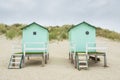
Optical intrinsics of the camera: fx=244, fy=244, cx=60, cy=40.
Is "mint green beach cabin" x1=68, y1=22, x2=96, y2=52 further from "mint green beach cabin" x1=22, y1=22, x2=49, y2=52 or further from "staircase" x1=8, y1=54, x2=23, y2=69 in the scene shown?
"staircase" x1=8, y1=54, x2=23, y2=69

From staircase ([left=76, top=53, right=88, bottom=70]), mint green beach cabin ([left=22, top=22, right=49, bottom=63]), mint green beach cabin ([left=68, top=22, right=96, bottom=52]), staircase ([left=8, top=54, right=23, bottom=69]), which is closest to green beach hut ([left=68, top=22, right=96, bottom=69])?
mint green beach cabin ([left=68, top=22, right=96, bottom=52])

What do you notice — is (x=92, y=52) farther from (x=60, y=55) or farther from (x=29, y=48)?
(x=60, y=55)

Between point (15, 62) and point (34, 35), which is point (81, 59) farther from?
point (15, 62)

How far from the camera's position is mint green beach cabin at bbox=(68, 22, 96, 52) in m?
21.9

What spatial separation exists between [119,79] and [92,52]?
19.3ft

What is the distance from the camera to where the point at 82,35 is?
72.4 ft

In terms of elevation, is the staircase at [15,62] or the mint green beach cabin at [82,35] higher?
the mint green beach cabin at [82,35]

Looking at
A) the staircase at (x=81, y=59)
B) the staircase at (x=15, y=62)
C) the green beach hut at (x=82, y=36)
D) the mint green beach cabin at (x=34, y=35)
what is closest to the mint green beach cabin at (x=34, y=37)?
the mint green beach cabin at (x=34, y=35)

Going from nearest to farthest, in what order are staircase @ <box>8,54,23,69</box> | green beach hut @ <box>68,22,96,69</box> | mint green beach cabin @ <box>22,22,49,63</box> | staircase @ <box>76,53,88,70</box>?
staircase @ <box>76,53,88,70</box> < staircase @ <box>8,54,23,69</box> < green beach hut @ <box>68,22,96,69</box> < mint green beach cabin @ <box>22,22,49,63</box>

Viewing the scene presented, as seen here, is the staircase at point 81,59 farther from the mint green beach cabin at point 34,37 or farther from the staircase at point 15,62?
the staircase at point 15,62

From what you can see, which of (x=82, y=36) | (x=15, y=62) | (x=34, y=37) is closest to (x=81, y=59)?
(x=82, y=36)

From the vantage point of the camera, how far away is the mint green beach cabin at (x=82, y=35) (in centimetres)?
2192

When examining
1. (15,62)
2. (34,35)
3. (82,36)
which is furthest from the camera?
(34,35)

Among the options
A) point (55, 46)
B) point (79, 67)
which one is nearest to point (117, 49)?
point (55, 46)
